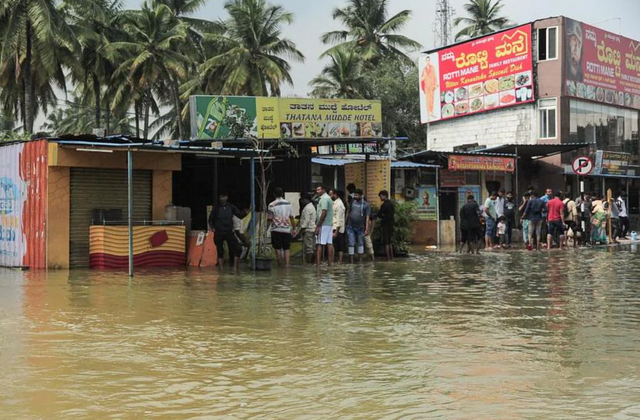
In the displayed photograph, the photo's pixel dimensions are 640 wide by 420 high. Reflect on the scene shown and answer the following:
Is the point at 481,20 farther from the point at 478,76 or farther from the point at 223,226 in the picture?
the point at 223,226

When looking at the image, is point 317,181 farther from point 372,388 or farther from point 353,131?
point 372,388

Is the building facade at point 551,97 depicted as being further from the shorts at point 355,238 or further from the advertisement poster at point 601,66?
the shorts at point 355,238

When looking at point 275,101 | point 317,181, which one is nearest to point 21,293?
point 275,101

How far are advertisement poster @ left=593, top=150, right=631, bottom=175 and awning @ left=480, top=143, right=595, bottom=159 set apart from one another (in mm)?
4139

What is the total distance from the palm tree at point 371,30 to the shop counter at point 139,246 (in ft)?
114

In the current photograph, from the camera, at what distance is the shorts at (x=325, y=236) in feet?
53.7

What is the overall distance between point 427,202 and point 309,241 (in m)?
9.30

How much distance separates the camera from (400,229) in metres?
18.8

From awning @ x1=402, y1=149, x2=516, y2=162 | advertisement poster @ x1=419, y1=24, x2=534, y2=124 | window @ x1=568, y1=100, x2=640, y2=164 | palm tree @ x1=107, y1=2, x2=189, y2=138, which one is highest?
palm tree @ x1=107, y1=2, x2=189, y2=138

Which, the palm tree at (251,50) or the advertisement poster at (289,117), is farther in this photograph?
the palm tree at (251,50)

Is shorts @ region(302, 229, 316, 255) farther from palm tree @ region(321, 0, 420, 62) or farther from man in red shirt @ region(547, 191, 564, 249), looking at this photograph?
palm tree @ region(321, 0, 420, 62)

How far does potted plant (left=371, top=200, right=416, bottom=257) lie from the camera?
18.6 meters

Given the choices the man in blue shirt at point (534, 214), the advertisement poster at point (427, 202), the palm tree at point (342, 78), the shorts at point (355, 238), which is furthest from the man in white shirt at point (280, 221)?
the palm tree at point (342, 78)

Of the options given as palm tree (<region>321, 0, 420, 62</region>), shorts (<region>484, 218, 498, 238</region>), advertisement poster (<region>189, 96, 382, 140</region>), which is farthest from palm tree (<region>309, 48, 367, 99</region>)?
advertisement poster (<region>189, 96, 382, 140</region>)
